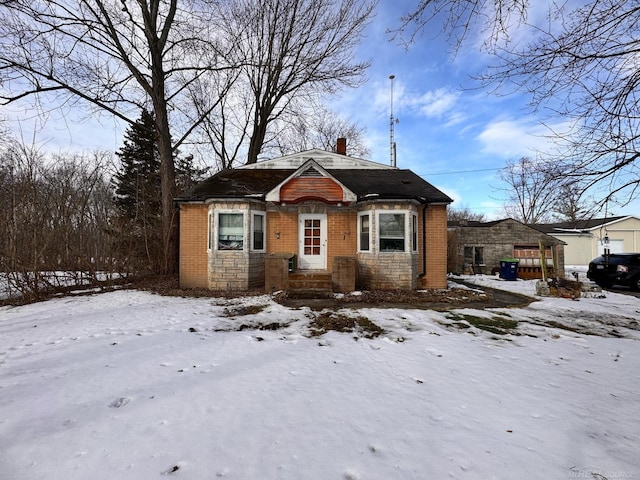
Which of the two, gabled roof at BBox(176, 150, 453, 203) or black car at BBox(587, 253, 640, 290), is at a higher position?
gabled roof at BBox(176, 150, 453, 203)

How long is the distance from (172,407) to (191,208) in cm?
875

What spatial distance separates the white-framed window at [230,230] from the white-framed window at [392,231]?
4988 mm

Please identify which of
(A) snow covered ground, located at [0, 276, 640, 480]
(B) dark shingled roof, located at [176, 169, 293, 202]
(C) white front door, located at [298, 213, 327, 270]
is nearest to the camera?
(A) snow covered ground, located at [0, 276, 640, 480]

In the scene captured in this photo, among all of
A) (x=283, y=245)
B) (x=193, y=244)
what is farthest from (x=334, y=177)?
(x=193, y=244)

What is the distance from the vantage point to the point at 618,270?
11539 mm

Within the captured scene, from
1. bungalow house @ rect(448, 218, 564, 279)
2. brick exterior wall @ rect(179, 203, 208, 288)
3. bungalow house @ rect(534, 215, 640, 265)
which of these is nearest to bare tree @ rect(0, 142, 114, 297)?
brick exterior wall @ rect(179, 203, 208, 288)

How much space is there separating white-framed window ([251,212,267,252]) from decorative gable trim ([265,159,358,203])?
965 mm

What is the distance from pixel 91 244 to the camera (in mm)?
9672

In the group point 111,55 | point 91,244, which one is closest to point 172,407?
point 91,244

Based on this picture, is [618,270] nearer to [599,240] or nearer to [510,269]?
[510,269]

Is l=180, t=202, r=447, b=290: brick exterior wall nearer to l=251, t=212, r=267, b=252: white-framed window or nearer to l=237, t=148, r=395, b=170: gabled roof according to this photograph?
l=251, t=212, r=267, b=252: white-framed window

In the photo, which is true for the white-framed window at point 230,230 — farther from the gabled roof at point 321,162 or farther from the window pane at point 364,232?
the window pane at point 364,232

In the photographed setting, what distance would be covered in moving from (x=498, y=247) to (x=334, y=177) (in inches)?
515

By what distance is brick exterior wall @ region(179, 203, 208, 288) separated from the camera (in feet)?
32.4
